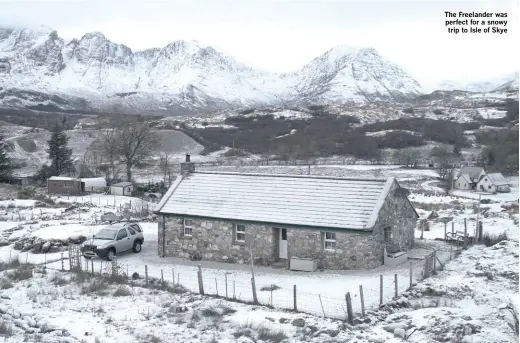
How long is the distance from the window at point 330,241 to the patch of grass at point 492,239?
8792 millimetres

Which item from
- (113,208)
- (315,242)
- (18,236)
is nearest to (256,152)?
(113,208)

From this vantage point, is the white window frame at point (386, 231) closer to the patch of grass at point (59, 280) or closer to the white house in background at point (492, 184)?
the patch of grass at point (59, 280)

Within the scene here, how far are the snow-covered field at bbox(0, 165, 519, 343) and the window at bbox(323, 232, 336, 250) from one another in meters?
1.14

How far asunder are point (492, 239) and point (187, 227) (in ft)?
47.0

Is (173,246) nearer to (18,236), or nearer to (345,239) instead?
(345,239)

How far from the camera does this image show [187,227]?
1046 inches

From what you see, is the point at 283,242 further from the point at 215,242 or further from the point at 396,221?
the point at 396,221

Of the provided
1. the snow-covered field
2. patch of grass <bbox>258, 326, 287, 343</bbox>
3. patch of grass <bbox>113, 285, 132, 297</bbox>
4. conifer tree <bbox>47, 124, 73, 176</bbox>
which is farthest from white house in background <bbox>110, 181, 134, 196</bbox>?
patch of grass <bbox>258, 326, 287, 343</bbox>

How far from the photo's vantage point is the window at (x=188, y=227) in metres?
26.5

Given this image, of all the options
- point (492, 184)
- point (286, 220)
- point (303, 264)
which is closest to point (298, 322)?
point (303, 264)

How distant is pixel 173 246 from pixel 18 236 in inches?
Result: 407

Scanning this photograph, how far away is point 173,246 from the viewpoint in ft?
87.8

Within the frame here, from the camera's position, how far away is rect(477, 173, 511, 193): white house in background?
75125 millimetres

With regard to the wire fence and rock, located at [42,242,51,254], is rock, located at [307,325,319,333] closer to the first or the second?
the wire fence
